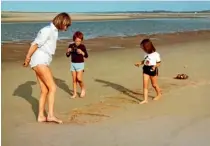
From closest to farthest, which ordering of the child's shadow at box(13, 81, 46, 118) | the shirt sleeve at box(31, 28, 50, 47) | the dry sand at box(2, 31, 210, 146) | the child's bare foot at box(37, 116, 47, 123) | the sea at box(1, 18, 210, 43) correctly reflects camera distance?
1. the dry sand at box(2, 31, 210, 146)
2. the shirt sleeve at box(31, 28, 50, 47)
3. the child's bare foot at box(37, 116, 47, 123)
4. the child's shadow at box(13, 81, 46, 118)
5. the sea at box(1, 18, 210, 43)

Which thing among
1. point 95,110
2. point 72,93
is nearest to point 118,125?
point 95,110

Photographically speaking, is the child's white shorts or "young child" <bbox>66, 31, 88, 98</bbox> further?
"young child" <bbox>66, 31, 88, 98</bbox>

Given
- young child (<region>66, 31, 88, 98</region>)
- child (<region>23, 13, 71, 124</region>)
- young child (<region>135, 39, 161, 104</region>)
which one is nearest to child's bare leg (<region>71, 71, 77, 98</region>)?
young child (<region>66, 31, 88, 98</region>)

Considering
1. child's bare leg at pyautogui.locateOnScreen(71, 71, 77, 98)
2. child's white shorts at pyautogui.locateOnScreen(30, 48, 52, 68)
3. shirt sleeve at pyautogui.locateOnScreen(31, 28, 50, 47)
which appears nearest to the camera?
shirt sleeve at pyautogui.locateOnScreen(31, 28, 50, 47)

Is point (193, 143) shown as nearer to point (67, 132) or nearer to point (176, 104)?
point (67, 132)

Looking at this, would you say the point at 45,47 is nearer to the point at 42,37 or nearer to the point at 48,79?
the point at 42,37

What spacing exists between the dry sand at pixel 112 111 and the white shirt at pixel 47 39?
1.16 meters

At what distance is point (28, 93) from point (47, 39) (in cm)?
312

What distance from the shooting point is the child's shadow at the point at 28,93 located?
8438 mm

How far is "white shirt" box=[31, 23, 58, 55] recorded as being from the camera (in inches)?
266

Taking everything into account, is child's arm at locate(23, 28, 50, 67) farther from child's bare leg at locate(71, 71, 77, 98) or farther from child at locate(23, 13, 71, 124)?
child's bare leg at locate(71, 71, 77, 98)

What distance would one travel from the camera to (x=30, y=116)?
7.68m

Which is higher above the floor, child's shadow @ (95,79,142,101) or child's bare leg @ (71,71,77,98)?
child's bare leg @ (71,71,77,98)

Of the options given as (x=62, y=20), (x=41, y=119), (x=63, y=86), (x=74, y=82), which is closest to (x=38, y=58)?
(x=62, y=20)
